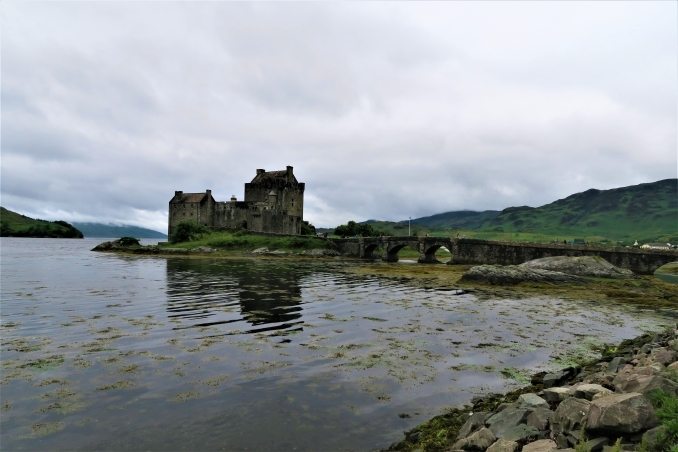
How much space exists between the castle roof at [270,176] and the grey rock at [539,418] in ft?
390

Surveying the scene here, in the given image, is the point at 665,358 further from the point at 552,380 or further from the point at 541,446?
the point at 541,446

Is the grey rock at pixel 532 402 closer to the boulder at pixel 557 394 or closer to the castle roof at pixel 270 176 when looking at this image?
the boulder at pixel 557 394

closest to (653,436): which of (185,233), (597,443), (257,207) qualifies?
(597,443)

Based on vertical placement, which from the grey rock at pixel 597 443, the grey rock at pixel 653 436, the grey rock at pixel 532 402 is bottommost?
the grey rock at pixel 532 402

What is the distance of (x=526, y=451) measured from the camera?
704 cm

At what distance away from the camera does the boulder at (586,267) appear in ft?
171

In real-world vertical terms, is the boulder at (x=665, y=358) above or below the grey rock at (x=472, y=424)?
above

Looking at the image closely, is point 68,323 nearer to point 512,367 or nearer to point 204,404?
point 204,404

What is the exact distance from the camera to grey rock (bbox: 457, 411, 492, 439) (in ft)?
29.3

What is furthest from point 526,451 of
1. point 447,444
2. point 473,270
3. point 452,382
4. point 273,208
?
point 273,208

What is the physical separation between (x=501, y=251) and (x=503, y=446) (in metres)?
75.4

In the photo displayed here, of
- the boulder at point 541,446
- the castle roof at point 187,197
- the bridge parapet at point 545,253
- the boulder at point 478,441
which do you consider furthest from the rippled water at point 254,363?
the castle roof at point 187,197

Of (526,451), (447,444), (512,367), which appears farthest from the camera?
(512,367)

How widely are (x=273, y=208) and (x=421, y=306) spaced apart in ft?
319
